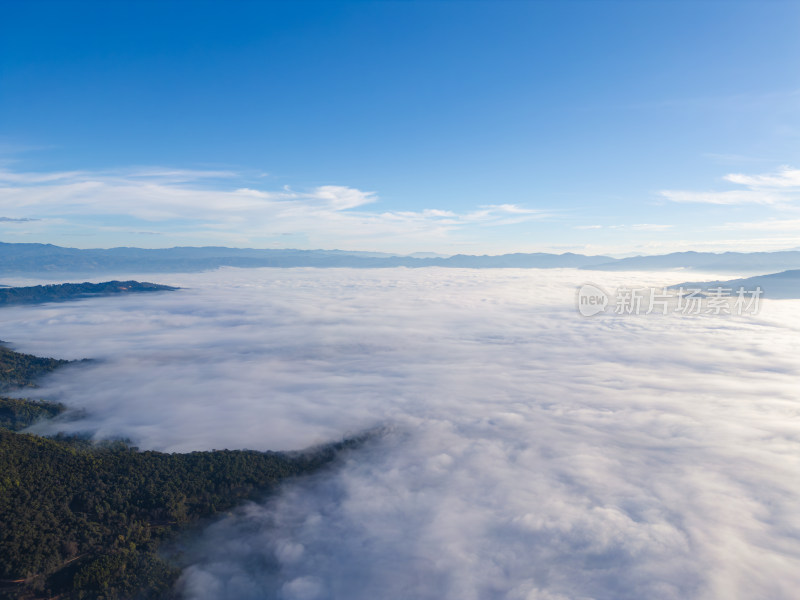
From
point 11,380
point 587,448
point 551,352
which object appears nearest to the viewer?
point 587,448

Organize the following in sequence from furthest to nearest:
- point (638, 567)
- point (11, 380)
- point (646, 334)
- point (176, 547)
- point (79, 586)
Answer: point (646, 334), point (11, 380), point (176, 547), point (638, 567), point (79, 586)

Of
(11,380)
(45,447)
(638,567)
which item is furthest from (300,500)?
(11,380)

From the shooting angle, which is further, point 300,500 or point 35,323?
point 35,323

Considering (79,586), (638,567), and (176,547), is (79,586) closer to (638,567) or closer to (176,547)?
(176,547)

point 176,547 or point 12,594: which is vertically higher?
point 12,594

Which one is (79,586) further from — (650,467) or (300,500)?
(650,467)

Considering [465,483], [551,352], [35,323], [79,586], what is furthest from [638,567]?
[35,323]
